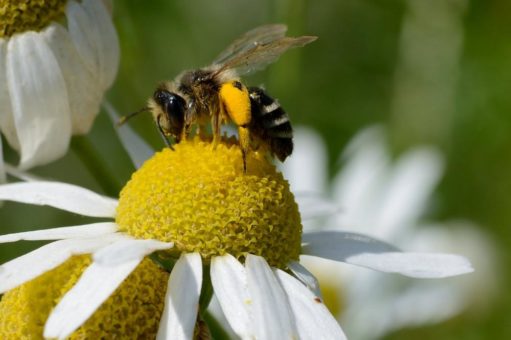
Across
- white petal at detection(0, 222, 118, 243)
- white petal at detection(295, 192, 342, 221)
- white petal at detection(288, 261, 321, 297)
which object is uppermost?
white petal at detection(0, 222, 118, 243)

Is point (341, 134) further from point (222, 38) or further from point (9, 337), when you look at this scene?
point (9, 337)

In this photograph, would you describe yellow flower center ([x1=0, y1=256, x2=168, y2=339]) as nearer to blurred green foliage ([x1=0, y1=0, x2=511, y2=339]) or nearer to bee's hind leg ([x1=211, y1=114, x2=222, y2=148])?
bee's hind leg ([x1=211, y1=114, x2=222, y2=148])

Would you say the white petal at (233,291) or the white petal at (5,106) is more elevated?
the white petal at (5,106)

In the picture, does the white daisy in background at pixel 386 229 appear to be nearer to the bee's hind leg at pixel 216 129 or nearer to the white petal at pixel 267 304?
the bee's hind leg at pixel 216 129

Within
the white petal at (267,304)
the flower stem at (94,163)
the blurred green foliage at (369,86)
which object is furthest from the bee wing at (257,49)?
the blurred green foliage at (369,86)

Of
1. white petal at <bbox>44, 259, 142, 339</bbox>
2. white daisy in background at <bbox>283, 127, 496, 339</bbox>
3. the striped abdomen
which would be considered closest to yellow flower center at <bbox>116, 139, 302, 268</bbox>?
the striped abdomen

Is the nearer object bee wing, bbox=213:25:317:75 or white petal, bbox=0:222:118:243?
white petal, bbox=0:222:118:243

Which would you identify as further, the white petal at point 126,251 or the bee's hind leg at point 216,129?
the bee's hind leg at point 216,129

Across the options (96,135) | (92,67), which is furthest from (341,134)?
(92,67)
